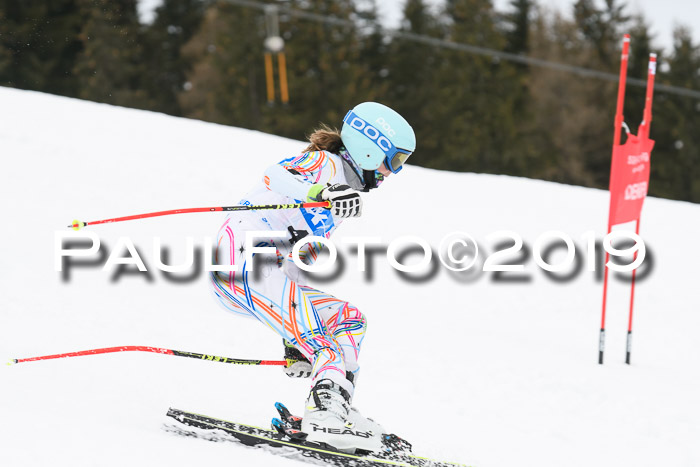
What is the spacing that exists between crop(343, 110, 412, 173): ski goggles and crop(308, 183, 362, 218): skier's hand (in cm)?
29

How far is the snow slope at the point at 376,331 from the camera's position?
4.28 m

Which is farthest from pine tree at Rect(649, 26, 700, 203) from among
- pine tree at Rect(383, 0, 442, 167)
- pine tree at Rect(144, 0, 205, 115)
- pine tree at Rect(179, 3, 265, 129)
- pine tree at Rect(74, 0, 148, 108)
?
pine tree at Rect(74, 0, 148, 108)

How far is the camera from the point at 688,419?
541cm

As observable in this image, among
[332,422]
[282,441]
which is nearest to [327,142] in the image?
[332,422]

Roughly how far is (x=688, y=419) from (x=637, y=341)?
2.00 metres

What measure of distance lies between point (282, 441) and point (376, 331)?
3.26 metres

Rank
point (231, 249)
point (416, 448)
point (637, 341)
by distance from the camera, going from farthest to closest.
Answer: point (637, 341) → point (416, 448) → point (231, 249)

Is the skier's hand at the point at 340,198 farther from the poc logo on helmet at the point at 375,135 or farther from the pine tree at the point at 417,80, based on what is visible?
the pine tree at the point at 417,80

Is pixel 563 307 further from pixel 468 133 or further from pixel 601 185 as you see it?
pixel 601 185

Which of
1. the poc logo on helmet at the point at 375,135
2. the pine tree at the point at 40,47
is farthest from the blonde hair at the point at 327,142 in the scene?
the pine tree at the point at 40,47

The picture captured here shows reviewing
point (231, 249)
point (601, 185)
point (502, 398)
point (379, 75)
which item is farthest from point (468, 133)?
point (231, 249)

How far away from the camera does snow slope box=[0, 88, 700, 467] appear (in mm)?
4280

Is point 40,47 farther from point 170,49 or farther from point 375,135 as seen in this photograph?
point 375,135

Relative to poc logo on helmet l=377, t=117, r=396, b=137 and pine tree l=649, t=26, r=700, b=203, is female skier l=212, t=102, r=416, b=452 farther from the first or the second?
pine tree l=649, t=26, r=700, b=203
